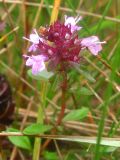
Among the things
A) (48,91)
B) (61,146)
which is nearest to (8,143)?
(61,146)

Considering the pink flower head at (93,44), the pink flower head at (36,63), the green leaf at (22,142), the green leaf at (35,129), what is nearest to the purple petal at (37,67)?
the pink flower head at (36,63)

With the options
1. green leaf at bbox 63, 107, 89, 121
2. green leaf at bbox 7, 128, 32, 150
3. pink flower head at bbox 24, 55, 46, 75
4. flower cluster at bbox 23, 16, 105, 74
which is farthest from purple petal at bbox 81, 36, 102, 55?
green leaf at bbox 7, 128, 32, 150

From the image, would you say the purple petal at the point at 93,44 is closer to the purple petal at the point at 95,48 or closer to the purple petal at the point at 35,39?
the purple petal at the point at 95,48

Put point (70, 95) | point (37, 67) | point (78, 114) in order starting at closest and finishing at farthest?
point (37, 67) < point (78, 114) < point (70, 95)

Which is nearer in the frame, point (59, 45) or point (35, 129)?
point (59, 45)

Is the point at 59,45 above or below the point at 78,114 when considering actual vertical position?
above

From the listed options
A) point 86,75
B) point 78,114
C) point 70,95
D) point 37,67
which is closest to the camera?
point 37,67

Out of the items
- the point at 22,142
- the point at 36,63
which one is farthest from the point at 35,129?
the point at 36,63

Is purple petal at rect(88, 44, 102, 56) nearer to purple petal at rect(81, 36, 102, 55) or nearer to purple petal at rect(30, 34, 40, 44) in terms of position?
purple petal at rect(81, 36, 102, 55)

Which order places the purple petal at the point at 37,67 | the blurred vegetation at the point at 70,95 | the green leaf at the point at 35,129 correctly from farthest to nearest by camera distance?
the blurred vegetation at the point at 70,95 → the green leaf at the point at 35,129 → the purple petal at the point at 37,67

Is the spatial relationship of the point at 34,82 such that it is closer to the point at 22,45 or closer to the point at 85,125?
the point at 22,45

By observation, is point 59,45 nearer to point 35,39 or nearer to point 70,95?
point 35,39
